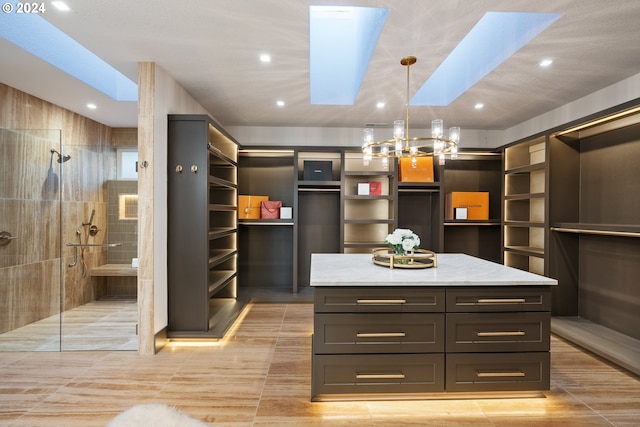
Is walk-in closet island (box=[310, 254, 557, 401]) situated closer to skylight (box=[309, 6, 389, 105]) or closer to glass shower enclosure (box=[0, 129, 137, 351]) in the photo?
skylight (box=[309, 6, 389, 105])

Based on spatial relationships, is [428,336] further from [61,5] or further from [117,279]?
[117,279]

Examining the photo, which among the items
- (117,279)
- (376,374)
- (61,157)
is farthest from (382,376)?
(61,157)

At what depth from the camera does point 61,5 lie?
222 cm

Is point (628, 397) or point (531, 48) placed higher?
point (531, 48)

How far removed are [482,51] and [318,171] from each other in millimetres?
2557

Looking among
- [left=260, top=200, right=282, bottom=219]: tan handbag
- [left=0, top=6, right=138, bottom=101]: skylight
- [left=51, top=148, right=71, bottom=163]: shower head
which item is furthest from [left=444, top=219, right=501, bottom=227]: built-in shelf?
[left=51, top=148, right=71, bottom=163]: shower head

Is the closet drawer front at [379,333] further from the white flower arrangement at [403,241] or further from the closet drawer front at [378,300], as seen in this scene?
the white flower arrangement at [403,241]

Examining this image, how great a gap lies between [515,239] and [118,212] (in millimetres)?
5081

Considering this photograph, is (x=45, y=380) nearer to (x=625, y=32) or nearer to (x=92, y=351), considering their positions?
(x=92, y=351)

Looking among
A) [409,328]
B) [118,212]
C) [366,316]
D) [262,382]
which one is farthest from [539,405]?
[118,212]

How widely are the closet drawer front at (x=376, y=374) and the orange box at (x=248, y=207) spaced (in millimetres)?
3056

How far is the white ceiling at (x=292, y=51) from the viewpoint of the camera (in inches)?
88.1

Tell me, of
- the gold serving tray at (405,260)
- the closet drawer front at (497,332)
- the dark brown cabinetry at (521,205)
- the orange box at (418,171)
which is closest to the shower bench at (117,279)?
the gold serving tray at (405,260)

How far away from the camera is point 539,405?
227 centimetres
